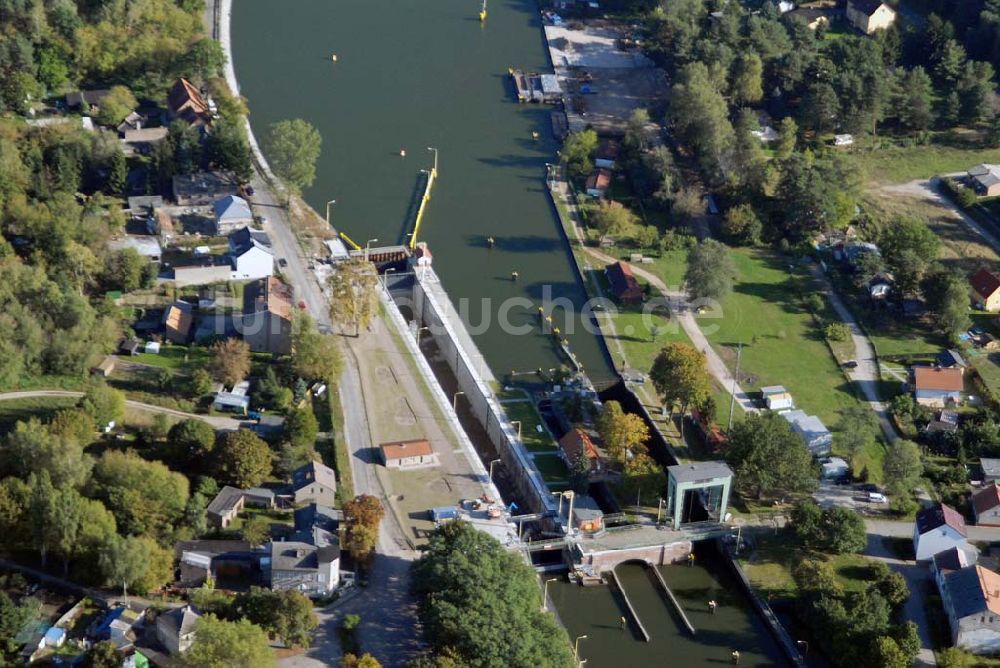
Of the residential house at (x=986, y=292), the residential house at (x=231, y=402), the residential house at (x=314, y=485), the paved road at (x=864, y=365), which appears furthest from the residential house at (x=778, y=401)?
the residential house at (x=231, y=402)

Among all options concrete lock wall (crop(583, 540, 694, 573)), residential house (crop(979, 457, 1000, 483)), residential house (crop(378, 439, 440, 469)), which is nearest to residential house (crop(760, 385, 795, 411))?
residential house (crop(979, 457, 1000, 483))

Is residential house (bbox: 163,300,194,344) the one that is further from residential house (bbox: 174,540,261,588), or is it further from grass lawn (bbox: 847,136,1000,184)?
grass lawn (bbox: 847,136,1000,184)

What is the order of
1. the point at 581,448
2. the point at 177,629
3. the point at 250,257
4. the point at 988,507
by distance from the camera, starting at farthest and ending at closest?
the point at 250,257 → the point at 581,448 → the point at 988,507 → the point at 177,629

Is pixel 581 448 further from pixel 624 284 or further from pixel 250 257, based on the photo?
pixel 250 257

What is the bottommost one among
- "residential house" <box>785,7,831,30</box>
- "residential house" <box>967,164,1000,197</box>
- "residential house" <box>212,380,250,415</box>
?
"residential house" <box>212,380,250,415</box>

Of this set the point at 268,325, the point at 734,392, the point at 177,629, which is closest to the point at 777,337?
the point at 734,392

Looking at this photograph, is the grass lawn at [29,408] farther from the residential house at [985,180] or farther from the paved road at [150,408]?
the residential house at [985,180]
